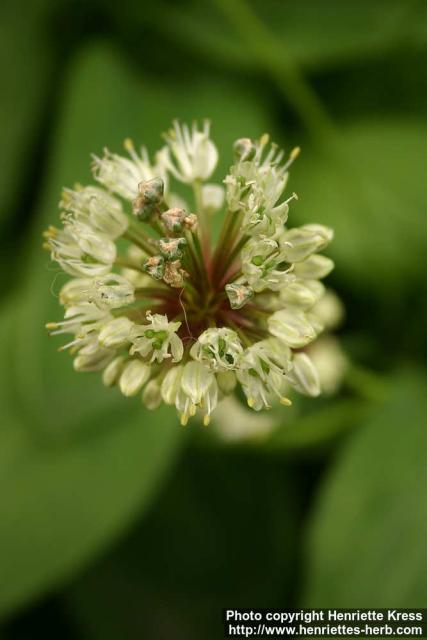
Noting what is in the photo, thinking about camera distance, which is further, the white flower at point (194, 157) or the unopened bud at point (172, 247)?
the white flower at point (194, 157)

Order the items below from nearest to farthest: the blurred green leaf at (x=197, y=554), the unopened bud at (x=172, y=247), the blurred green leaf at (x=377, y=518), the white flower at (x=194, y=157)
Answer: the unopened bud at (x=172, y=247)
the white flower at (x=194, y=157)
the blurred green leaf at (x=377, y=518)
the blurred green leaf at (x=197, y=554)

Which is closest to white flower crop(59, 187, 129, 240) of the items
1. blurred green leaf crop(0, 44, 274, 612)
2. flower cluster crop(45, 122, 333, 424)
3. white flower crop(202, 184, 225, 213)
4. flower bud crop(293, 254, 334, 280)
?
flower cluster crop(45, 122, 333, 424)

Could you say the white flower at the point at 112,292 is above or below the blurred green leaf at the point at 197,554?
above

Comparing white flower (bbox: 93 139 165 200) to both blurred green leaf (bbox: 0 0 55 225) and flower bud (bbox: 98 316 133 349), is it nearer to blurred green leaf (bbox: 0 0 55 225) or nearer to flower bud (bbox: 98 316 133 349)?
flower bud (bbox: 98 316 133 349)

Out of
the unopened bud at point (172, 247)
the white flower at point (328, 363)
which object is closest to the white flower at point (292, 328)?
the unopened bud at point (172, 247)

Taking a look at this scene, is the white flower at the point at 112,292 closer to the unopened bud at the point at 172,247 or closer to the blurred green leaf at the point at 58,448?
the unopened bud at the point at 172,247

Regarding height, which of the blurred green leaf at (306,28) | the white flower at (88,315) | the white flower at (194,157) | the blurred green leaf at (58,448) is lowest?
the blurred green leaf at (58,448)
